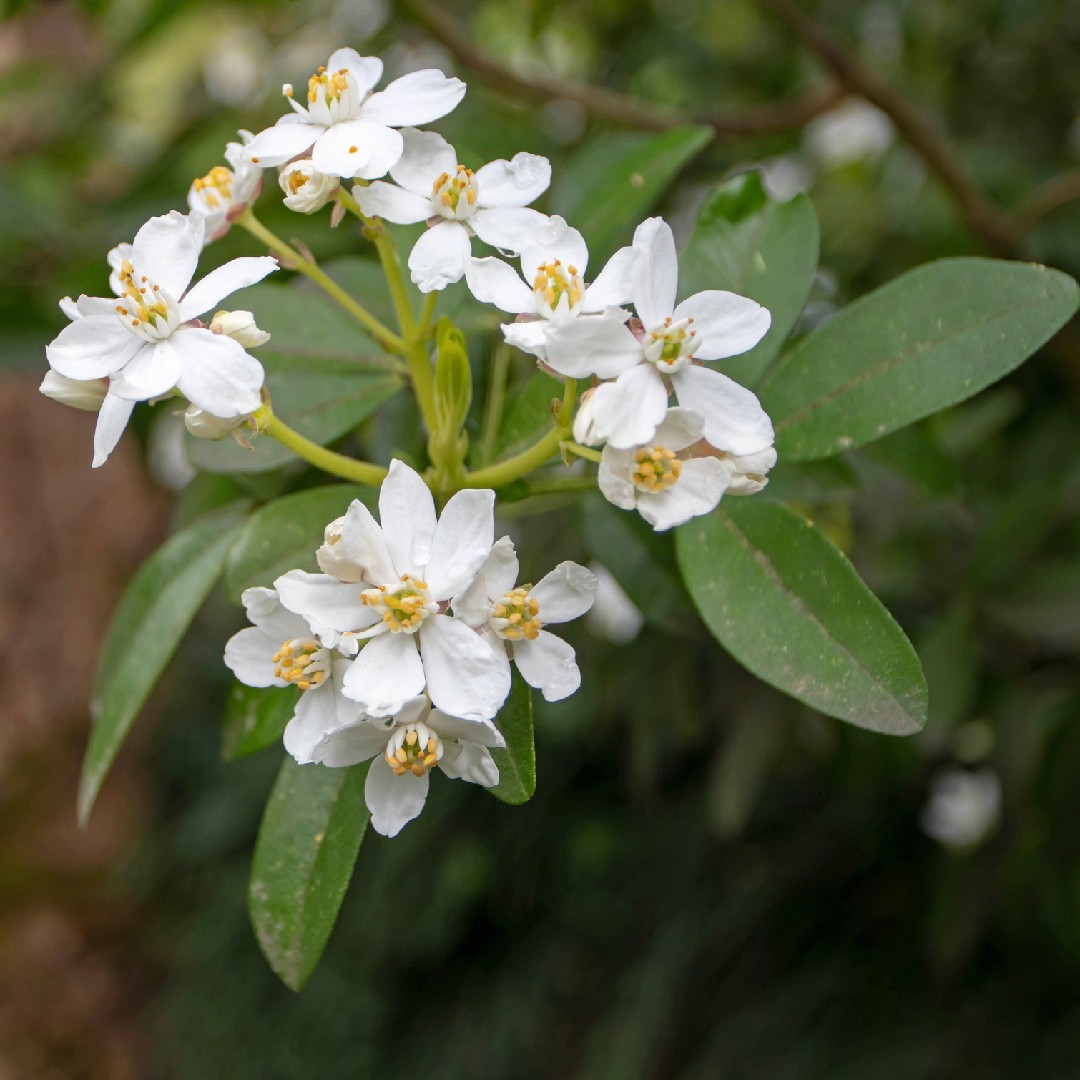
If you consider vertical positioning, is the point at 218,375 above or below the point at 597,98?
above

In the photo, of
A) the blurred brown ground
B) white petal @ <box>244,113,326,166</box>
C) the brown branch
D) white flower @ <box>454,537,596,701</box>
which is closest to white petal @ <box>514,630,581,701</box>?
white flower @ <box>454,537,596,701</box>

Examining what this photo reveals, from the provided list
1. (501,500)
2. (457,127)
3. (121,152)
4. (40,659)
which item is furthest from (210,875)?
(501,500)

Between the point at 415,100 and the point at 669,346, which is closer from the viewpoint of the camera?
the point at 669,346

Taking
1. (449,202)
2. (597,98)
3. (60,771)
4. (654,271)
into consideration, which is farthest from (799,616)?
(60,771)

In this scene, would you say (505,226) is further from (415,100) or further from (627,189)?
(627,189)

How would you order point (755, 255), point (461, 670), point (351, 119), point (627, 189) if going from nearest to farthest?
point (461, 670) → point (351, 119) → point (755, 255) → point (627, 189)

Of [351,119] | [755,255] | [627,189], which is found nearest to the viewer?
[351,119]
